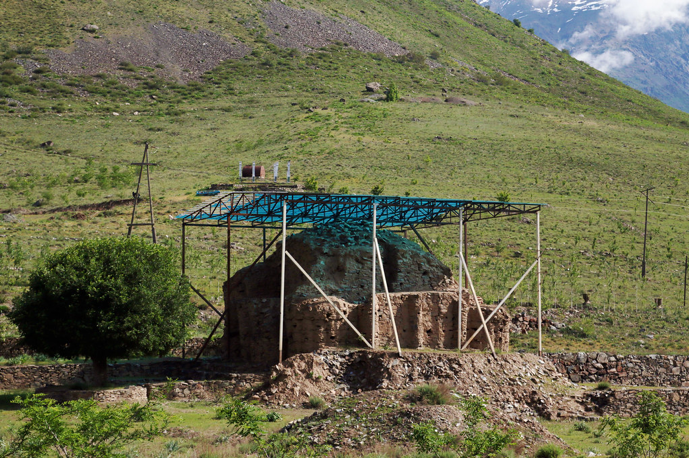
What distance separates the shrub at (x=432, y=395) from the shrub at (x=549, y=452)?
3.57 metres

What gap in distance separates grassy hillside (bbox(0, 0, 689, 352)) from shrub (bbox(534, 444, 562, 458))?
1830 cm

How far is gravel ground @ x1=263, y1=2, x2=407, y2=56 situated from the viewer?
4808 inches

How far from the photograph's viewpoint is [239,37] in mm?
119250

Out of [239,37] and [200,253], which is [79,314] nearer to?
[200,253]

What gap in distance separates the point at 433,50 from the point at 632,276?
84180 mm

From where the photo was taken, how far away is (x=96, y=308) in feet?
87.0

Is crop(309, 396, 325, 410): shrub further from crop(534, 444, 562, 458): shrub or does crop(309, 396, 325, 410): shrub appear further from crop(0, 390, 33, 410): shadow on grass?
crop(0, 390, 33, 410): shadow on grass

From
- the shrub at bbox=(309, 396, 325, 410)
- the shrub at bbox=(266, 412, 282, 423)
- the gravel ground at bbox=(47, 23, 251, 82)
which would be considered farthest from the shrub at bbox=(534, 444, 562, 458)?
the gravel ground at bbox=(47, 23, 251, 82)

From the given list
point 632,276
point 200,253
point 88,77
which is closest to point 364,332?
point 200,253

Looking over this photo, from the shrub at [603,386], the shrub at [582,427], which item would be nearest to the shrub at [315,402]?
the shrub at [582,427]

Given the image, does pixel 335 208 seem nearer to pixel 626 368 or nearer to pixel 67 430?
pixel 626 368

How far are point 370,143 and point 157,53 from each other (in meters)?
48.2

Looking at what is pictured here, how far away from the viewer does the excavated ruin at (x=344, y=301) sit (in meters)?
27.6

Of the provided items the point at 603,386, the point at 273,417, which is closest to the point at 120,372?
the point at 273,417
